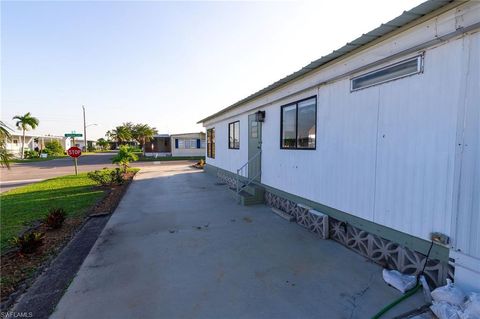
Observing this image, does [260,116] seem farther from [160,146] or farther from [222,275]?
[160,146]

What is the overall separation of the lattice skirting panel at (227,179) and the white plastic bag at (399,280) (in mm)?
6644

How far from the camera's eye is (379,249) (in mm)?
→ 3373

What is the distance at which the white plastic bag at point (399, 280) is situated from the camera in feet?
8.79

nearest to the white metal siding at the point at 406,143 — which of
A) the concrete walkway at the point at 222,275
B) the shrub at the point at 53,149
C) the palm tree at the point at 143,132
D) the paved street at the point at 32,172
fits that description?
the concrete walkway at the point at 222,275

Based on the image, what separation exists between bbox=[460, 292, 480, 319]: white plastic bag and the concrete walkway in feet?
1.48

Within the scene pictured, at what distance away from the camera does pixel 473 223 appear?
2.34 m

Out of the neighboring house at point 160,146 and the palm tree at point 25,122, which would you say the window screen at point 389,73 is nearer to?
the neighboring house at point 160,146

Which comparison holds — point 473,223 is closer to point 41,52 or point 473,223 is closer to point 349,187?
point 349,187

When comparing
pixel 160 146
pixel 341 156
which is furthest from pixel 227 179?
pixel 160 146

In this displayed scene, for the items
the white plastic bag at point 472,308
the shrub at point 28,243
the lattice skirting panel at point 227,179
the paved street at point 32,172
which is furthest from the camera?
the paved street at point 32,172

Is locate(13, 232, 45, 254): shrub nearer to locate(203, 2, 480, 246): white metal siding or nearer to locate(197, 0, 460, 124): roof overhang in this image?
locate(203, 2, 480, 246): white metal siding

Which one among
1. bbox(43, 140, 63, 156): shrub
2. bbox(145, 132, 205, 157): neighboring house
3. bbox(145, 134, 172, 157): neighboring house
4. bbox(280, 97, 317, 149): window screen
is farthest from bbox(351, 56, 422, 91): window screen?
bbox(43, 140, 63, 156): shrub

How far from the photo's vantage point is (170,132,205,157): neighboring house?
2931 cm

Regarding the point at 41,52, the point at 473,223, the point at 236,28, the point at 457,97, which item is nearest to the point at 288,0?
the point at 236,28
